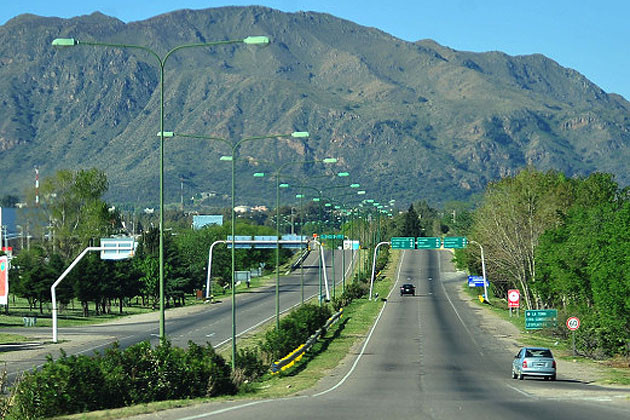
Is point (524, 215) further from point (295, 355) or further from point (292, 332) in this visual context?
point (295, 355)

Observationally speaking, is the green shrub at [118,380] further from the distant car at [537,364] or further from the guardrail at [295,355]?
the distant car at [537,364]

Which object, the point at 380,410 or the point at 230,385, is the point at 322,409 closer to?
the point at 380,410

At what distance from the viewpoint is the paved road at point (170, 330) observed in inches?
2315

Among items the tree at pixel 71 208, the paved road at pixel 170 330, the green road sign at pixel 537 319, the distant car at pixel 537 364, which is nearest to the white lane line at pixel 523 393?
the distant car at pixel 537 364

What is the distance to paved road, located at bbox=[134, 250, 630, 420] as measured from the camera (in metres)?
27.7

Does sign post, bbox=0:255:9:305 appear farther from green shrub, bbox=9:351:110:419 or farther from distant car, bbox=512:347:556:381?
distant car, bbox=512:347:556:381

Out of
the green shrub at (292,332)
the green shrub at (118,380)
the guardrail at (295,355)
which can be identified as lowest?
the guardrail at (295,355)

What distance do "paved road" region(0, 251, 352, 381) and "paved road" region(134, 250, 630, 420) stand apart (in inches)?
457

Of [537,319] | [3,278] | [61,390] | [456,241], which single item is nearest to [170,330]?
[537,319]

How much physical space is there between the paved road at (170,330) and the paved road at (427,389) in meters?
11.6

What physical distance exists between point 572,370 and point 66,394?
105ft

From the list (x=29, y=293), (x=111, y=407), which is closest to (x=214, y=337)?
(x=29, y=293)

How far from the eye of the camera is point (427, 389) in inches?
1532

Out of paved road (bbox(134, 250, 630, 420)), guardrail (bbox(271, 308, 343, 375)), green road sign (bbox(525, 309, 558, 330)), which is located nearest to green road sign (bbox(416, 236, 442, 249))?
paved road (bbox(134, 250, 630, 420))
